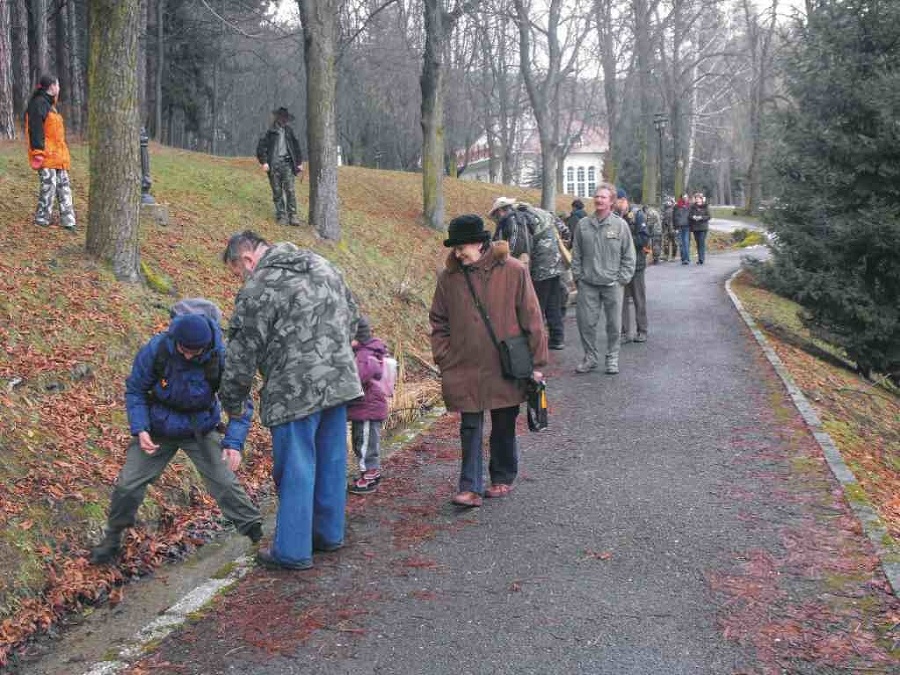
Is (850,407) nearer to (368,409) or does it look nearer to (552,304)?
(552,304)

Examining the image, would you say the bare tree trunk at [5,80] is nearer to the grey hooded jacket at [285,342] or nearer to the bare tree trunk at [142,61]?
the bare tree trunk at [142,61]

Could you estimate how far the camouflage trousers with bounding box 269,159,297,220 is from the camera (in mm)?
16219

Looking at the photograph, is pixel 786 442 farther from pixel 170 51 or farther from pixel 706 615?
pixel 170 51

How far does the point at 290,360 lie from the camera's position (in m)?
5.27

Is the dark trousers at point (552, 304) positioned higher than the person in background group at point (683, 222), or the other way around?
the person in background group at point (683, 222)

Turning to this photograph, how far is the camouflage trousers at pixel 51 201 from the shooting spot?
36.3ft

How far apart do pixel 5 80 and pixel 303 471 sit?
1435cm

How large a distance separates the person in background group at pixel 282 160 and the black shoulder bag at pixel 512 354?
10.3 m

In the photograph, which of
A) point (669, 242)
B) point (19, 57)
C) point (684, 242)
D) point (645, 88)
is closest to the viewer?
point (19, 57)

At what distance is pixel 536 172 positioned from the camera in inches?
2864

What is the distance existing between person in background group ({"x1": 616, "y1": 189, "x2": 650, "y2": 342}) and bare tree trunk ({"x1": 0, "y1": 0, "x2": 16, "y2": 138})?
10.9 metres

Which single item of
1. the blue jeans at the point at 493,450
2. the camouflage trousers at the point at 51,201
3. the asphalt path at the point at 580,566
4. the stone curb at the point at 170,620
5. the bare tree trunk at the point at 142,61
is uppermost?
the bare tree trunk at the point at 142,61

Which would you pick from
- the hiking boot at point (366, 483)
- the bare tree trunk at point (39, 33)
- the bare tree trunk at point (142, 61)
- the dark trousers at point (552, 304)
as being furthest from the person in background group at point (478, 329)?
the bare tree trunk at point (39, 33)

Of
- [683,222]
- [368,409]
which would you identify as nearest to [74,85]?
[683,222]
